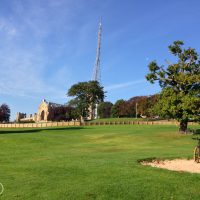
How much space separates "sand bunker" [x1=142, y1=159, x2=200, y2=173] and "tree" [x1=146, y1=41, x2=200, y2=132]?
30.1 metres

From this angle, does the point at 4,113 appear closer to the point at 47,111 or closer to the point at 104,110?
the point at 47,111

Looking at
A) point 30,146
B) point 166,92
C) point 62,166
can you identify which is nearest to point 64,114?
point 166,92

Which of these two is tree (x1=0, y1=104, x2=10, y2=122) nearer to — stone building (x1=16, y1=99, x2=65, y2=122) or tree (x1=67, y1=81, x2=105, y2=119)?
stone building (x1=16, y1=99, x2=65, y2=122)

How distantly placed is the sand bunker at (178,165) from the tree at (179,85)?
30141 millimetres

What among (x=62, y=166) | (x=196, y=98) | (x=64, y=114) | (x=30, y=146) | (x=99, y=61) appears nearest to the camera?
(x=62, y=166)

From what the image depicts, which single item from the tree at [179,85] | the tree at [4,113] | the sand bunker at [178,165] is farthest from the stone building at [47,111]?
the sand bunker at [178,165]

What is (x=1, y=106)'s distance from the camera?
158 metres

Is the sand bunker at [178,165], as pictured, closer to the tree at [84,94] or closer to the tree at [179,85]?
the tree at [179,85]

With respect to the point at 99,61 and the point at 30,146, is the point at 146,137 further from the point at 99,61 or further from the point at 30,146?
the point at 99,61

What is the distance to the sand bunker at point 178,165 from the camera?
2220cm

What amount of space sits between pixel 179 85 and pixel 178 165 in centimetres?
3635

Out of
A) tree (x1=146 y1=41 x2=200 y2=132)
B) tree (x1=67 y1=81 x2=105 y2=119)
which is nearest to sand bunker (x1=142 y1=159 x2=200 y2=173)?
tree (x1=146 y1=41 x2=200 y2=132)

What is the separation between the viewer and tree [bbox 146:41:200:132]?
56.1 meters

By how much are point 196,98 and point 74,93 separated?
8908 centimetres
